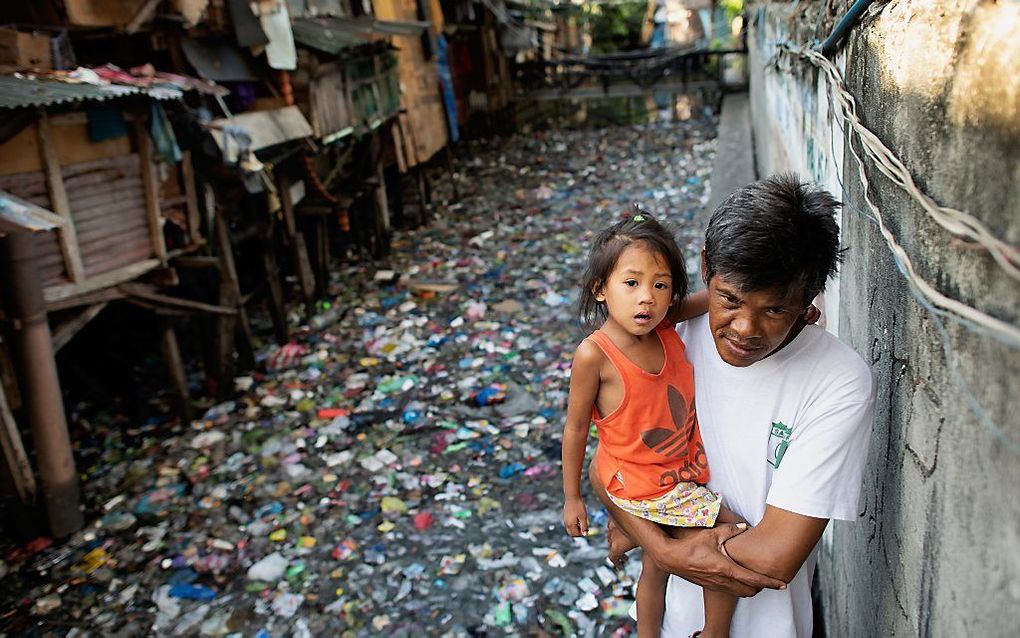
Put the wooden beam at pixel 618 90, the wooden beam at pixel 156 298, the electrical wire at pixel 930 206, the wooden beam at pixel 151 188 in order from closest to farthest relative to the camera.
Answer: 1. the electrical wire at pixel 930 206
2. the wooden beam at pixel 156 298
3. the wooden beam at pixel 151 188
4. the wooden beam at pixel 618 90

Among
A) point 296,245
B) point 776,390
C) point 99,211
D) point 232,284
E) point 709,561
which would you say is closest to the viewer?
point 776,390

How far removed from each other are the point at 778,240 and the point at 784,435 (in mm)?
458

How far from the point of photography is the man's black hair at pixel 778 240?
1.56 m

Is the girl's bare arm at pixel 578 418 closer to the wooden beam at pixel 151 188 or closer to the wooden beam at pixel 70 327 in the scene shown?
the wooden beam at pixel 70 327

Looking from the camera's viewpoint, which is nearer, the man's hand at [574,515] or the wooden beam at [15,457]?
the man's hand at [574,515]

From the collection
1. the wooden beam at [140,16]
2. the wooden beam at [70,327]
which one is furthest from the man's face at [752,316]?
the wooden beam at [140,16]

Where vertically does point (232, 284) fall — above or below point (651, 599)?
above

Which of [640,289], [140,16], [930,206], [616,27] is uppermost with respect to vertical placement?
[616,27]

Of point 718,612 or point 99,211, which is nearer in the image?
point 718,612

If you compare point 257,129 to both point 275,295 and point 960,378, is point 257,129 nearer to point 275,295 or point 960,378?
point 275,295

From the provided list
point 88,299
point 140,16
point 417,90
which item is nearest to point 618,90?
point 417,90

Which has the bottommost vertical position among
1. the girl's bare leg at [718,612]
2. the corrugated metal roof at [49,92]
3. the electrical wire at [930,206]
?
the girl's bare leg at [718,612]

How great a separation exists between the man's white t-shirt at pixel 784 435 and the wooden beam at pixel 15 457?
4040mm

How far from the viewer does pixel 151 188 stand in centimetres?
562
